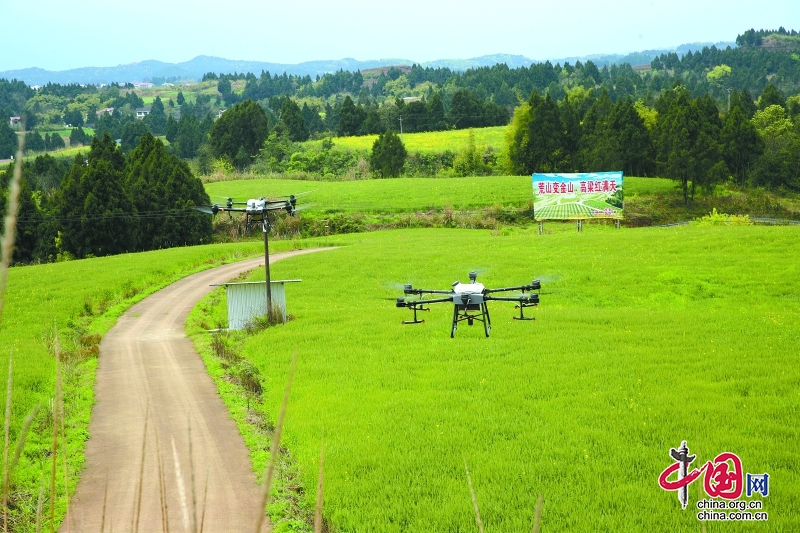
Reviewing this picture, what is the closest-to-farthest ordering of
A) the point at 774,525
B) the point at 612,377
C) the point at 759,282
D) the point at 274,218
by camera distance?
the point at 774,525, the point at 612,377, the point at 759,282, the point at 274,218

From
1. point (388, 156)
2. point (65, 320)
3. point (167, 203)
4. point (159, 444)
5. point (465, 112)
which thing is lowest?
point (65, 320)

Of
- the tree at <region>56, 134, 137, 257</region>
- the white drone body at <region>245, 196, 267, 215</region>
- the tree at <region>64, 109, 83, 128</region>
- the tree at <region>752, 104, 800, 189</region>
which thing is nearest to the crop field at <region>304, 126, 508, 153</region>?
the tree at <region>752, 104, 800, 189</region>

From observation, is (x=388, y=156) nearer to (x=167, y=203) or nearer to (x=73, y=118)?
(x=167, y=203)

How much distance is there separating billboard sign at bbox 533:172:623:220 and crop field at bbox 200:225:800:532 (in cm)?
2308

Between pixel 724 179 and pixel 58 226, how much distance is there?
64657 millimetres

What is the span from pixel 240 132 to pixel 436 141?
3134cm

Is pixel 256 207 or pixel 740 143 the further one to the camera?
pixel 740 143

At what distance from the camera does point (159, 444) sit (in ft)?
25.6

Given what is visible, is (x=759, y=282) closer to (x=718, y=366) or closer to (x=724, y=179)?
(x=718, y=366)

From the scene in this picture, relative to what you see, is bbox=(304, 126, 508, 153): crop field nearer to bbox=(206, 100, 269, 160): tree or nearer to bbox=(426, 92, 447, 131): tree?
bbox=(426, 92, 447, 131): tree

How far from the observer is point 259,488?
14.5 m

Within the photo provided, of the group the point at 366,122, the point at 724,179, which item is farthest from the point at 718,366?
the point at 366,122

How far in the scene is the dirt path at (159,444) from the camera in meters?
13.2

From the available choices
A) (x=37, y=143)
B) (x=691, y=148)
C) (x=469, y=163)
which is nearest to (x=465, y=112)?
(x=469, y=163)
